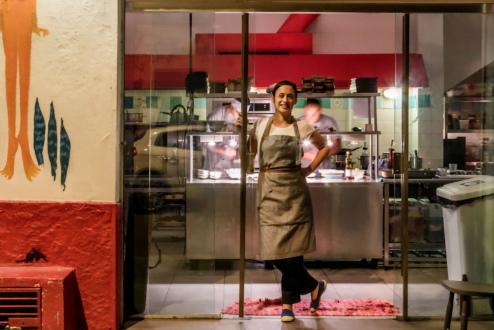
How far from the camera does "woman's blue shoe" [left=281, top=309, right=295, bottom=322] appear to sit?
246cm

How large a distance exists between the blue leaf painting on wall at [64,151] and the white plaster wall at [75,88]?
0.08 ft

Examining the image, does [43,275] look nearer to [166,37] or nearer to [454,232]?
[166,37]

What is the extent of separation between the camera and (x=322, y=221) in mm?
3676

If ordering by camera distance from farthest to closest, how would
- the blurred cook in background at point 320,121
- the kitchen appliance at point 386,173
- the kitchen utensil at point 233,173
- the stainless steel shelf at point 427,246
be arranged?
the blurred cook in background at point 320,121 < the kitchen appliance at point 386,173 < the kitchen utensil at point 233,173 < the stainless steel shelf at point 427,246

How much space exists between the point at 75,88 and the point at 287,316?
2087 millimetres

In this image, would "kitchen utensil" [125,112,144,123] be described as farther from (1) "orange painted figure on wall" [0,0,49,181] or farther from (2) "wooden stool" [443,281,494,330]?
(2) "wooden stool" [443,281,494,330]

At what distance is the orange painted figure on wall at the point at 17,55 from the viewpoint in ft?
7.30

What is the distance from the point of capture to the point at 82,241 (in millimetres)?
2252

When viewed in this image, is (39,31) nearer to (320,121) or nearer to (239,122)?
(239,122)

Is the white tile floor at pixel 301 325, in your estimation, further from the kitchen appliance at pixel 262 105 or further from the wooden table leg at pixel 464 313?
the kitchen appliance at pixel 262 105

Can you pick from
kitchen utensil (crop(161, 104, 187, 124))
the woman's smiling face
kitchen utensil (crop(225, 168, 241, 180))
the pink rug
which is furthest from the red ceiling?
the pink rug

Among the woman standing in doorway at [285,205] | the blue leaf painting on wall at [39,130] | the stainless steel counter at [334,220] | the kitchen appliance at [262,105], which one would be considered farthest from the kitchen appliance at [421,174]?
the blue leaf painting on wall at [39,130]

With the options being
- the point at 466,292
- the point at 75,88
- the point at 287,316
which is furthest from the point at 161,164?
the point at 466,292

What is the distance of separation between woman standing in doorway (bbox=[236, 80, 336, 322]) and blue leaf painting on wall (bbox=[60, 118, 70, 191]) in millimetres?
1151
